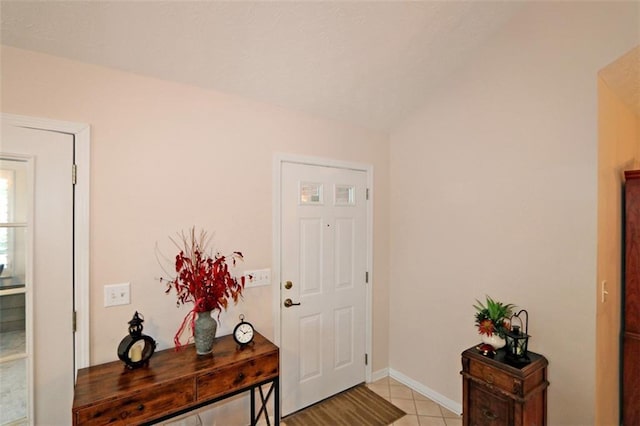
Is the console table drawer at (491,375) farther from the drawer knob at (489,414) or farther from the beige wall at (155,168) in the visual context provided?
the beige wall at (155,168)

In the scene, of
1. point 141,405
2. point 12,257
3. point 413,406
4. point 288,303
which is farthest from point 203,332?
point 413,406

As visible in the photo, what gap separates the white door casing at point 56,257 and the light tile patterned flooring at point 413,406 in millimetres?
2213

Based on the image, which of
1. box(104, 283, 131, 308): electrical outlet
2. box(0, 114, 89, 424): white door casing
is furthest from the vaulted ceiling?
box(104, 283, 131, 308): electrical outlet

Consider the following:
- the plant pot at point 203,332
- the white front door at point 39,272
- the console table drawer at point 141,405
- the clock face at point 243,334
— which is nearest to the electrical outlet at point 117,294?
the white front door at point 39,272

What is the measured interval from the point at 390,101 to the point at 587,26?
1.30 metres

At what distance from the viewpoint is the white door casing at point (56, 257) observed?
5.22 ft

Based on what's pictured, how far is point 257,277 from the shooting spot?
7.50ft

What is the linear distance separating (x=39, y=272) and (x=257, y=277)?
4.00 feet

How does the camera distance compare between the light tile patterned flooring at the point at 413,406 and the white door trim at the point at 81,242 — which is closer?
the white door trim at the point at 81,242

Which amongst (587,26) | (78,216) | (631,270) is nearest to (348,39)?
(587,26)

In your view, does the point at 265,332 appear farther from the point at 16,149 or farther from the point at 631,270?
the point at 631,270

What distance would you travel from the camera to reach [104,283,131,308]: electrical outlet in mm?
1760

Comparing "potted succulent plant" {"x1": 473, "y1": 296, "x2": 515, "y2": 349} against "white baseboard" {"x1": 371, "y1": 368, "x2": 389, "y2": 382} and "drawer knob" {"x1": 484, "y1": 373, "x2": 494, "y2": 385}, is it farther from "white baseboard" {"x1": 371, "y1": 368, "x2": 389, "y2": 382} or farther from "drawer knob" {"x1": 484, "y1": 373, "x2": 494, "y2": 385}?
"white baseboard" {"x1": 371, "y1": 368, "x2": 389, "y2": 382}

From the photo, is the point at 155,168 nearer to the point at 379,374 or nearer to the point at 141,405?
the point at 141,405
